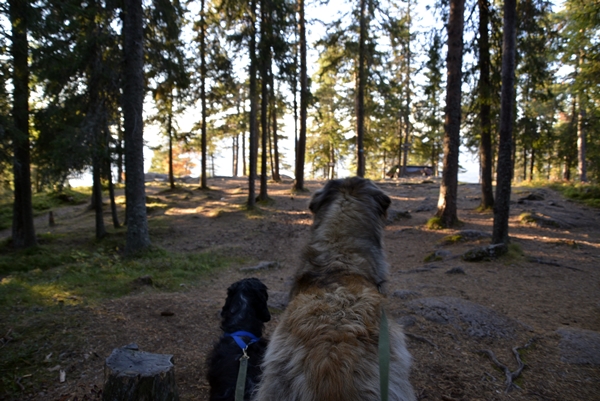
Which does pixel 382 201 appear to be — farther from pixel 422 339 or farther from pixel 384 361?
pixel 422 339

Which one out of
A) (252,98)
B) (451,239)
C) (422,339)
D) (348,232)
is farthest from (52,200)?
(348,232)

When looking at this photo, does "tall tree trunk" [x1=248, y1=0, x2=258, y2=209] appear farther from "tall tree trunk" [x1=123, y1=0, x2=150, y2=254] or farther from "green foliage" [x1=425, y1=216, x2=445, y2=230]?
"green foliage" [x1=425, y1=216, x2=445, y2=230]

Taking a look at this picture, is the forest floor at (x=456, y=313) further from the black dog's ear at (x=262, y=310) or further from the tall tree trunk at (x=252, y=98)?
the tall tree trunk at (x=252, y=98)

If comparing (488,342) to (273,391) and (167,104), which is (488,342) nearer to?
(273,391)

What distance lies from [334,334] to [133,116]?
10.6m

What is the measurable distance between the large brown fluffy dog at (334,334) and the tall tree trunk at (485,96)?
1344cm

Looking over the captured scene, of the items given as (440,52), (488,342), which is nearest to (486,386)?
(488,342)

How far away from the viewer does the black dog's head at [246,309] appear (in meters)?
3.93

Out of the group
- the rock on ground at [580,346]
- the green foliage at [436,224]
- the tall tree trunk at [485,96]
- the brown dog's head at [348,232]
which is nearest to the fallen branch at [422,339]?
the rock on ground at [580,346]

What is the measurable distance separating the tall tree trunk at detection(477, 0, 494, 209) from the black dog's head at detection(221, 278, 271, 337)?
42.6 ft

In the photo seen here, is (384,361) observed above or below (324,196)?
below

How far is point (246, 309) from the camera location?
4.08 meters

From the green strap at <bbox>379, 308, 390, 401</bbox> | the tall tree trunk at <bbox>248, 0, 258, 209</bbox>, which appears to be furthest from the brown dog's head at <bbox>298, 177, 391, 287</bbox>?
the tall tree trunk at <bbox>248, 0, 258, 209</bbox>

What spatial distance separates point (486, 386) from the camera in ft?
13.3
